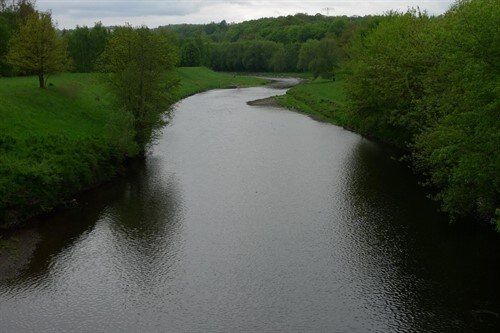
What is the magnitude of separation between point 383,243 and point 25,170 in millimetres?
25003

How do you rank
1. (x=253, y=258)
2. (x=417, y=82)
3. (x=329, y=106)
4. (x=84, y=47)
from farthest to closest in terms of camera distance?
(x=84, y=47) < (x=329, y=106) < (x=417, y=82) < (x=253, y=258)

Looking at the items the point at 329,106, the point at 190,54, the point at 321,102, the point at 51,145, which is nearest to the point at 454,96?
the point at 51,145

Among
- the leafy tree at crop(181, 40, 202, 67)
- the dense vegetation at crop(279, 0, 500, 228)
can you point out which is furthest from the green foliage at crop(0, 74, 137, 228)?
the leafy tree at crop(181, 40, 202, 67)

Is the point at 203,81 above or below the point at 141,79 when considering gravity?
below

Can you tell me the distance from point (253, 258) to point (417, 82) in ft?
94.6

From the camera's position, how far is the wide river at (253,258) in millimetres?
24453

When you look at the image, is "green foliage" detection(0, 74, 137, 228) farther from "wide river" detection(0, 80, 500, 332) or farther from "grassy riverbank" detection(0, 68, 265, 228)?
"wide river" detection(0, 80, 500, 332)

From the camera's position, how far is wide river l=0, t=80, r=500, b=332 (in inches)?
963

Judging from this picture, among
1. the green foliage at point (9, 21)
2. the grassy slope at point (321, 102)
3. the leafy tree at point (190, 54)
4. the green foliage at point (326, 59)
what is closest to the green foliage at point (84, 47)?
the green foliage at point (9, 21)

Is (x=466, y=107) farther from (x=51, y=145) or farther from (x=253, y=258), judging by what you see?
(x=51, y=145)

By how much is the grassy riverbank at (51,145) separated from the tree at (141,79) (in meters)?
2.67

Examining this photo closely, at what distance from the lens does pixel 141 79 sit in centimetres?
5284

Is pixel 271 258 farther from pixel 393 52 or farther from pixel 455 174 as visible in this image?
pixel 393 52

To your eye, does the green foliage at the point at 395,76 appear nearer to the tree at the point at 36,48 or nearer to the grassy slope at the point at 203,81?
the tree at the point at 36,48
